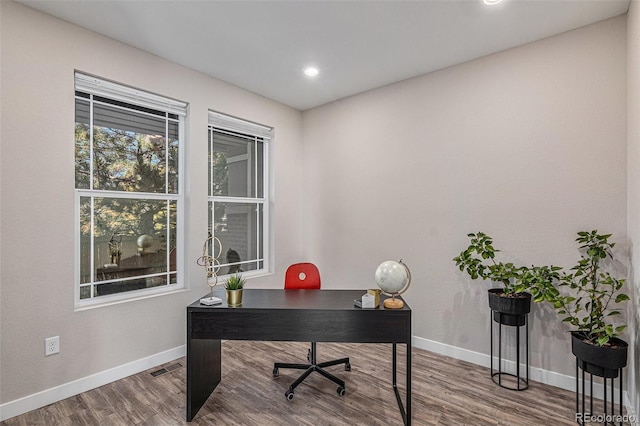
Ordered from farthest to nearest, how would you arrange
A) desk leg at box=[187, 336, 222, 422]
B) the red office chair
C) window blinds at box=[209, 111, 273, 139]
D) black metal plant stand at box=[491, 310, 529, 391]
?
window blinds at box=[209, 111, 273, 139], the red office chair, black metal plant stand at box=[491, 310, 529, 391], desk leg at box=[187, 336, 222, 422]

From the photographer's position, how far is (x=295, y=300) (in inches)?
95.7

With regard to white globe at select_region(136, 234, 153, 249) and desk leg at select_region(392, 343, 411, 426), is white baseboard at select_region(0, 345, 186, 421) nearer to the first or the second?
white globe at select_region(136, 234, 153, 249)

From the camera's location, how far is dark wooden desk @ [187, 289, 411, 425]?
7.01ft

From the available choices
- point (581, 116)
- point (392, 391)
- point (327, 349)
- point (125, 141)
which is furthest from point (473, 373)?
point (125, 141)

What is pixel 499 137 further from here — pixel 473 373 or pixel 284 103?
pixel 284 103

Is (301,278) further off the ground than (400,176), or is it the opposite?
(400,176)

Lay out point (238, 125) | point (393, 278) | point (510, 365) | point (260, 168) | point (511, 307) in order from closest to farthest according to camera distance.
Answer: point (393, 278)
point (511, 307)
point (510, 365)
point (238, 125)
point (260, 168)

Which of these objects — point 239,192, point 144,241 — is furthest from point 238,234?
point 144,241

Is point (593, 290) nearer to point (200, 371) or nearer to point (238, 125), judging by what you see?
point (200, 371)

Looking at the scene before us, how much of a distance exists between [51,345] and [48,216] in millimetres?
918

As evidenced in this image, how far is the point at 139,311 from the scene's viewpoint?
290cm

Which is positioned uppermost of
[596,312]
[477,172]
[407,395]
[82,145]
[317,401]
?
[82,145]

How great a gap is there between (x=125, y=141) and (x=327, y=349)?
269 cm

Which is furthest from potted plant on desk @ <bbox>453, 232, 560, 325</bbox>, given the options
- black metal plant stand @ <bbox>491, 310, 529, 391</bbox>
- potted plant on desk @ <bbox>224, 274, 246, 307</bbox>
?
potted plant on desk @ <bbox>224, 274, 246, 307</bbox>
